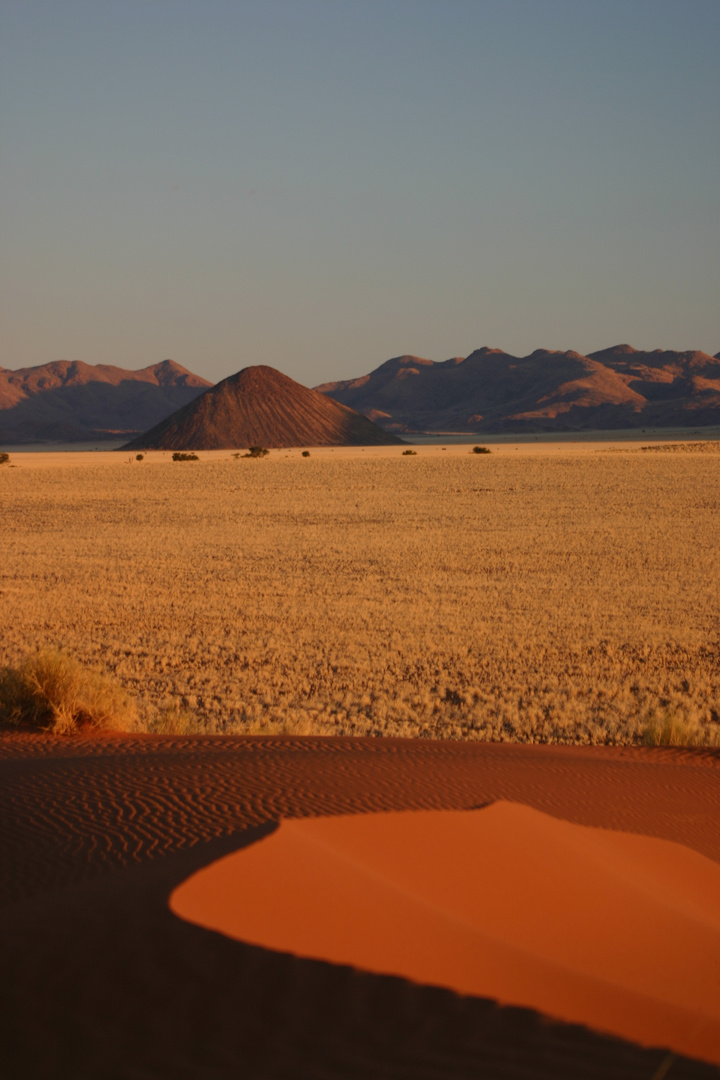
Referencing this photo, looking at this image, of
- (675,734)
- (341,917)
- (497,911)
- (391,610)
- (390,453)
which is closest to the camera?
(341,917)

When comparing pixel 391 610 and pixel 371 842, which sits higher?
pixel 371 842

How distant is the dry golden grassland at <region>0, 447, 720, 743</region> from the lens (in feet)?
33.2

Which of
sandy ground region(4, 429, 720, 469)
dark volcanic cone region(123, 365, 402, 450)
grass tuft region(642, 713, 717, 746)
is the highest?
dark volcanic cone region(123, 365, 402, 450)

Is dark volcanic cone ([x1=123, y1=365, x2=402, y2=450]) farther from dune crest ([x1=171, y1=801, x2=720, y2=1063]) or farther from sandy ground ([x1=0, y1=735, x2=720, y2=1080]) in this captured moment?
dune crest ([x1=171, y1=801, x2=720, y2=1063])

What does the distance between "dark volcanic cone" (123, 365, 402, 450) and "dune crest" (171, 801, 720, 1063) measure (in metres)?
139

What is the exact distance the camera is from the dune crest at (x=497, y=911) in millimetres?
3332

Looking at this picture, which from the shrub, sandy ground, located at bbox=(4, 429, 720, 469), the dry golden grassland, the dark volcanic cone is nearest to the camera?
the shrub

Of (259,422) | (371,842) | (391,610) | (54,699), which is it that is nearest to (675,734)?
(371,842)

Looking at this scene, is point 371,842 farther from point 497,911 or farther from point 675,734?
point 675,734

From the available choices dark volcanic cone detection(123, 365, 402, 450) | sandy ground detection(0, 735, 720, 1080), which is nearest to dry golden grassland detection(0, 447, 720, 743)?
sandy ground detection(0, 735, 720, 1080)

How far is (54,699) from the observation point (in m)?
8.83

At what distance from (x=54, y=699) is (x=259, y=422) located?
14916 centimetres

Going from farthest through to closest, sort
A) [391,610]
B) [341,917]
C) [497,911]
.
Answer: [391,610] < [497,911] < [341,917]

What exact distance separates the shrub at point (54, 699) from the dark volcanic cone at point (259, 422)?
13412 centimetres
